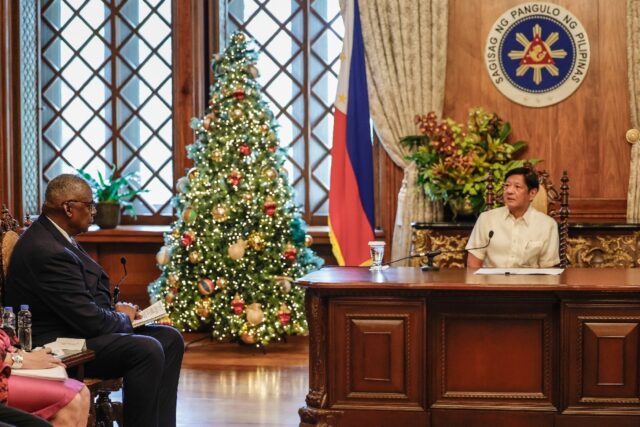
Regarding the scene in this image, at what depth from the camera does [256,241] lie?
6293mm

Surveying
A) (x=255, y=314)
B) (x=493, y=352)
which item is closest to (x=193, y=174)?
(x=255, y=314)

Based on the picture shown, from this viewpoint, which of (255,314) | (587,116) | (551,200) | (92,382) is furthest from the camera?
(587,116)

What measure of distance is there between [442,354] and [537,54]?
314cm

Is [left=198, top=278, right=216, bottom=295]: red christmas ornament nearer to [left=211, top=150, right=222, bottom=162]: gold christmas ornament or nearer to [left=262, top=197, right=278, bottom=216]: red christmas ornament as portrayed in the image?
[left=262, top=197, right=278, bottom=216]: red christmas ornament

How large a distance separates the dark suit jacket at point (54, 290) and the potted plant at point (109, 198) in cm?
365

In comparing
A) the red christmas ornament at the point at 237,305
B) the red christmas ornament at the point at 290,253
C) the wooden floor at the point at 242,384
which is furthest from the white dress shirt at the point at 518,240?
the red christmas ornament at the point at 237,305

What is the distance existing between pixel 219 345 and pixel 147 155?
1.76m

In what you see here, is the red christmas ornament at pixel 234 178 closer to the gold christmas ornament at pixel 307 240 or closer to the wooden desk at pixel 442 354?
the gold christmas ornament at pixel 307 240

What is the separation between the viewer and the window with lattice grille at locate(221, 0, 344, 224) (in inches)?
289

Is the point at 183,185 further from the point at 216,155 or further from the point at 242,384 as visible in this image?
the point at 242,384

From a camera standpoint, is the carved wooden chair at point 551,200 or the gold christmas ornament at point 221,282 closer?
the carved wooden chair at point 551,200

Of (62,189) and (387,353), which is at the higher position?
(62,189)

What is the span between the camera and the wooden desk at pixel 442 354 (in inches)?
164

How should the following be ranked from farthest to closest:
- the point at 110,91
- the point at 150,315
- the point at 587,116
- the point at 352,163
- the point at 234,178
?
the point at 110,91, the point at 587,116, the point at 352,163, the point at 234,178, the point at 150,315
